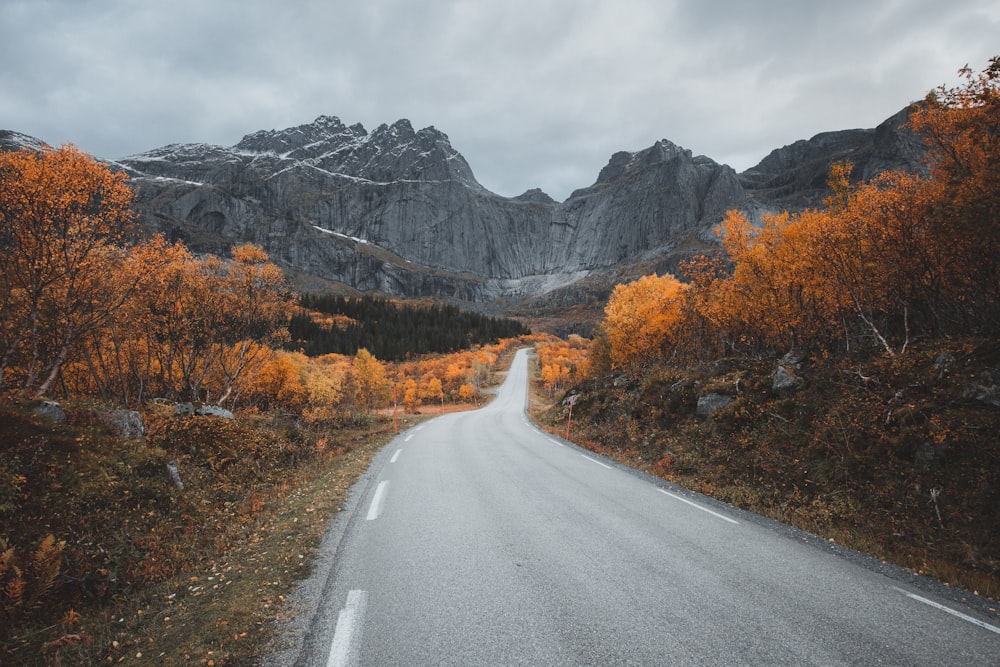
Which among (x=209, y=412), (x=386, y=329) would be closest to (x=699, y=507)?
(x=209, y=412)

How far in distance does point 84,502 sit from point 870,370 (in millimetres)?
16372

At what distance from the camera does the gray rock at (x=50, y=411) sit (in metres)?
6.95

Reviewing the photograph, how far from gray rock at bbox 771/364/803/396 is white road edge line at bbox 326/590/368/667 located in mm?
11924

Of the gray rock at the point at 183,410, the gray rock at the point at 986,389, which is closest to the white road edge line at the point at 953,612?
the gray rock at the point at 986,389

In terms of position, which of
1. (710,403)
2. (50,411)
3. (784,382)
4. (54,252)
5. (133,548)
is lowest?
(133,548)

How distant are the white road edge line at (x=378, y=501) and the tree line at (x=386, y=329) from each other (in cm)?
7848

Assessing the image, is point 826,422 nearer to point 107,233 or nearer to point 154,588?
point 154,588

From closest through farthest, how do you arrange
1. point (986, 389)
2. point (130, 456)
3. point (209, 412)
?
point (986, 389)
point (130, 456)
point (209, 412)

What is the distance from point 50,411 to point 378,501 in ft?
20.0

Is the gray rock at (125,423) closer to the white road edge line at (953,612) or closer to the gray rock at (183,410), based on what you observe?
the gray rock at (183,410)

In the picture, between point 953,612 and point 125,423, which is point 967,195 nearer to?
point 953,612

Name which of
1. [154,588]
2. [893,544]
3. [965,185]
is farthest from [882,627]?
[965,185]

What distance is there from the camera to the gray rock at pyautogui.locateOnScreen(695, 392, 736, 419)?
41.4ft

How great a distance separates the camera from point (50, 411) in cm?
712
